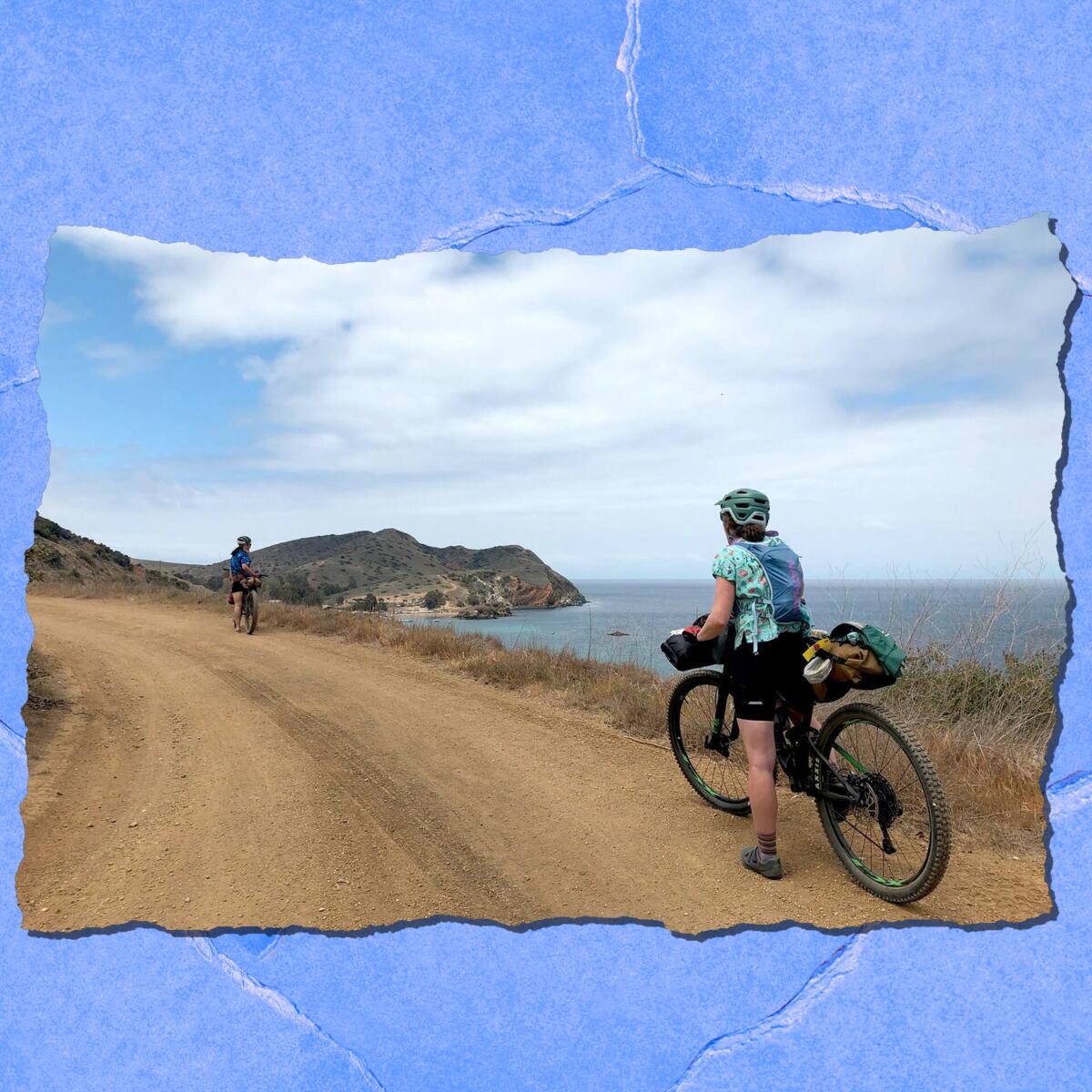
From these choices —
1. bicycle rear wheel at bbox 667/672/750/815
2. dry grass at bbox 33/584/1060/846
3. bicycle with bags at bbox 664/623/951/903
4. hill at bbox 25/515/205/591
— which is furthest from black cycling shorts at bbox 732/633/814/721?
hill at bbox 25/515/205/591

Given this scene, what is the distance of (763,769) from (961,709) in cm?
155

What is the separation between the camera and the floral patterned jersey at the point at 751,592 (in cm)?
283

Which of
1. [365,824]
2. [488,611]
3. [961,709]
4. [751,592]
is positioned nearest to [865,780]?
[751,592]

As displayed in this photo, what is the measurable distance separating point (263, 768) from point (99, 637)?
230 centimetres

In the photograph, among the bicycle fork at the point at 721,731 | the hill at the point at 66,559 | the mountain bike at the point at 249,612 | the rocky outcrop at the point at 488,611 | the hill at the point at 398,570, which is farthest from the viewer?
the mountain bike at the point at 249,612

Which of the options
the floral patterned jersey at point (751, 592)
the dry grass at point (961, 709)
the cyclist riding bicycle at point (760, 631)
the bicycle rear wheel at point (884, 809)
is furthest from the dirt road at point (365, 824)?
the floral patterned jersey at point (751, 592)

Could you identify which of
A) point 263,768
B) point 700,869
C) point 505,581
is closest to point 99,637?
point 263,768

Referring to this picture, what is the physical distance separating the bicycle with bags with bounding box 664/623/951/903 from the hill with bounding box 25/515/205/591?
2.62 m

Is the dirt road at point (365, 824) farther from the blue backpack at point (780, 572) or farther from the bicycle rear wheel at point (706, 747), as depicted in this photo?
the blue backpack at point (780, 572)

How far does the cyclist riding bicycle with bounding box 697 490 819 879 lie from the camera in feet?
9.30

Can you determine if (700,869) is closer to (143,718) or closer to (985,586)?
(985,586)

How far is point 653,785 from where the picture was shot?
4.21 metres

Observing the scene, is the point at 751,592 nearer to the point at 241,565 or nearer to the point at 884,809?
the point at 884,809

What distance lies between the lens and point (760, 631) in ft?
9.52
